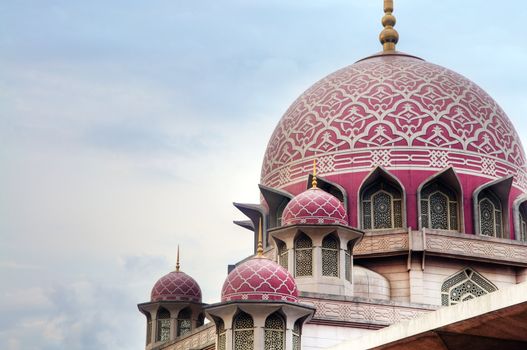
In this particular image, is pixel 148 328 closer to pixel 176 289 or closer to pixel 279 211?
pixel 176 289

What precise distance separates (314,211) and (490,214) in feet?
19.3


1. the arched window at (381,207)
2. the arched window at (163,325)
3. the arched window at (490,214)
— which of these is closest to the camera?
the arched window at (381,207)

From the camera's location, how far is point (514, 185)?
2656cm

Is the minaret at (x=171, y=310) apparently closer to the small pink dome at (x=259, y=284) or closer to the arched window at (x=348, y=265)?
the arched window at (x=348, y=265)

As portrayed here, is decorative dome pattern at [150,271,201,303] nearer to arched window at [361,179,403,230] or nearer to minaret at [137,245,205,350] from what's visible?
minaret at [137,245,205,350]

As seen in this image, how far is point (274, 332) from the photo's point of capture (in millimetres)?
19000

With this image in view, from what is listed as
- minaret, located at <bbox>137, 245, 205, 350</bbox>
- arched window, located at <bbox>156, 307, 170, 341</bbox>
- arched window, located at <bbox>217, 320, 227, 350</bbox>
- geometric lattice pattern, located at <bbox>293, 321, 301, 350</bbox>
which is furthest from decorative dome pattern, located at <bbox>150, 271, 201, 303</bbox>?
geometric lattice pattern, located at <bbox>293, 321, 301, 350</bbox>

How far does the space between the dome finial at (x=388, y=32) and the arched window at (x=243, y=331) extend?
12.8m

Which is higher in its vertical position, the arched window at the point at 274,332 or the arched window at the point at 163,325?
the arched window at the point at 163,325

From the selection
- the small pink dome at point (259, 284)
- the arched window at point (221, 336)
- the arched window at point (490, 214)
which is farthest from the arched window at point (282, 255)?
the arched window at point (490, 214)

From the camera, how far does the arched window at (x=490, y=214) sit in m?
25.5

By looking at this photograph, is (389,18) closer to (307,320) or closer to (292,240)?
(292,240)

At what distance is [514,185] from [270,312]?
10.0 meters

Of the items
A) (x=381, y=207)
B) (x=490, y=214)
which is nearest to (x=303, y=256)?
(x=381, y=207)
